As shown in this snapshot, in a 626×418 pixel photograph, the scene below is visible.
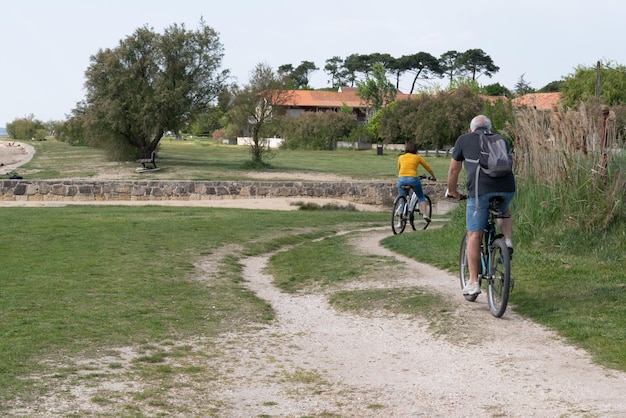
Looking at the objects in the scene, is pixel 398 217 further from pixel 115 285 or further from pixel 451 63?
pixel 451 63

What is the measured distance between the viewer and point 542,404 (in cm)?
541

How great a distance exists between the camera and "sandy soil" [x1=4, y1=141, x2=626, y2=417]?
212 inches

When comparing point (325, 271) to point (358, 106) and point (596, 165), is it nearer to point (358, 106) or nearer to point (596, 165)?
point (596, 165)

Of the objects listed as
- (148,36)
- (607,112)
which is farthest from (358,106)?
(607,112)

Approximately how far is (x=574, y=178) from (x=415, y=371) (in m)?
6.06

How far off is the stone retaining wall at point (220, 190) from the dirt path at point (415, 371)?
24443 millimetres

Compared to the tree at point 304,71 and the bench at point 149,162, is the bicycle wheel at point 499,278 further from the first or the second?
the tree at point 304,71

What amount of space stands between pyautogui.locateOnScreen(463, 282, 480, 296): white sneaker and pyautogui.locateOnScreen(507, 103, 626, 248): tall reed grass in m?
3.45

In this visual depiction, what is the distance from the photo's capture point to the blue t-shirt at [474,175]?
7.89 meters

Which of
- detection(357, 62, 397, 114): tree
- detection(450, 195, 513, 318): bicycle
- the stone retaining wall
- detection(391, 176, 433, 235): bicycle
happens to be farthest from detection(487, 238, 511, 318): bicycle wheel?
detection(357, 62, 397, 114): tree

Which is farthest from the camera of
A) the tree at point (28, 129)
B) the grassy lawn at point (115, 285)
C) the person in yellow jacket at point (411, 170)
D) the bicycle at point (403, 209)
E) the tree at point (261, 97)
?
the tree at point (28, 129)

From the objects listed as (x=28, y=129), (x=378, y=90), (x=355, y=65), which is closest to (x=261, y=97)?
(x=378, y=90)

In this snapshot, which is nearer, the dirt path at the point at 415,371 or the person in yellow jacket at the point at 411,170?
the dirt path at the point at 415,371

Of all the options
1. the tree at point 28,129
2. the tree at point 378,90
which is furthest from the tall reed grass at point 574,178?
the tree at point 28,129
